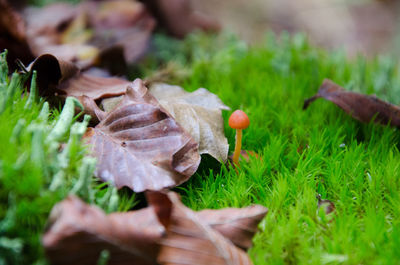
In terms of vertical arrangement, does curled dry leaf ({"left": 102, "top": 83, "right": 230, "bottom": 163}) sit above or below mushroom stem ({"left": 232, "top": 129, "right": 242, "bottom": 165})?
above

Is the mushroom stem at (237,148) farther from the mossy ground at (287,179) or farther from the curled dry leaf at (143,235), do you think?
the curled dry leaf at (143,235)

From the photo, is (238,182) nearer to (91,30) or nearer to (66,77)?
(66,77)

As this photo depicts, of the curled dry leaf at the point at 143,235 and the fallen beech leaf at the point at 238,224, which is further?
the fallen beech leaf at the point at 238,224

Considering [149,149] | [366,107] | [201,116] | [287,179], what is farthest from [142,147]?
[366,107]

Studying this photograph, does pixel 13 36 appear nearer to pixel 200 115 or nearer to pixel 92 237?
pixel 200 115

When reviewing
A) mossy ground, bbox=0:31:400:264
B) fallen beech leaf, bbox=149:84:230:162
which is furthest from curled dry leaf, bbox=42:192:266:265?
fallen beech leaf, bbox=149:84:230:162

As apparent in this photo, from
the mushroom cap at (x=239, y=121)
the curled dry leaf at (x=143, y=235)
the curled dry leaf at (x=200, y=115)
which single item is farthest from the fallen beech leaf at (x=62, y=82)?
the curled dry leaf at (x=143, y=235)

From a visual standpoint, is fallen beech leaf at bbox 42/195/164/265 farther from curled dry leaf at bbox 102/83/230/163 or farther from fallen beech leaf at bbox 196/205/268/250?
curled dry leaf at bbox 102/83/230/163
